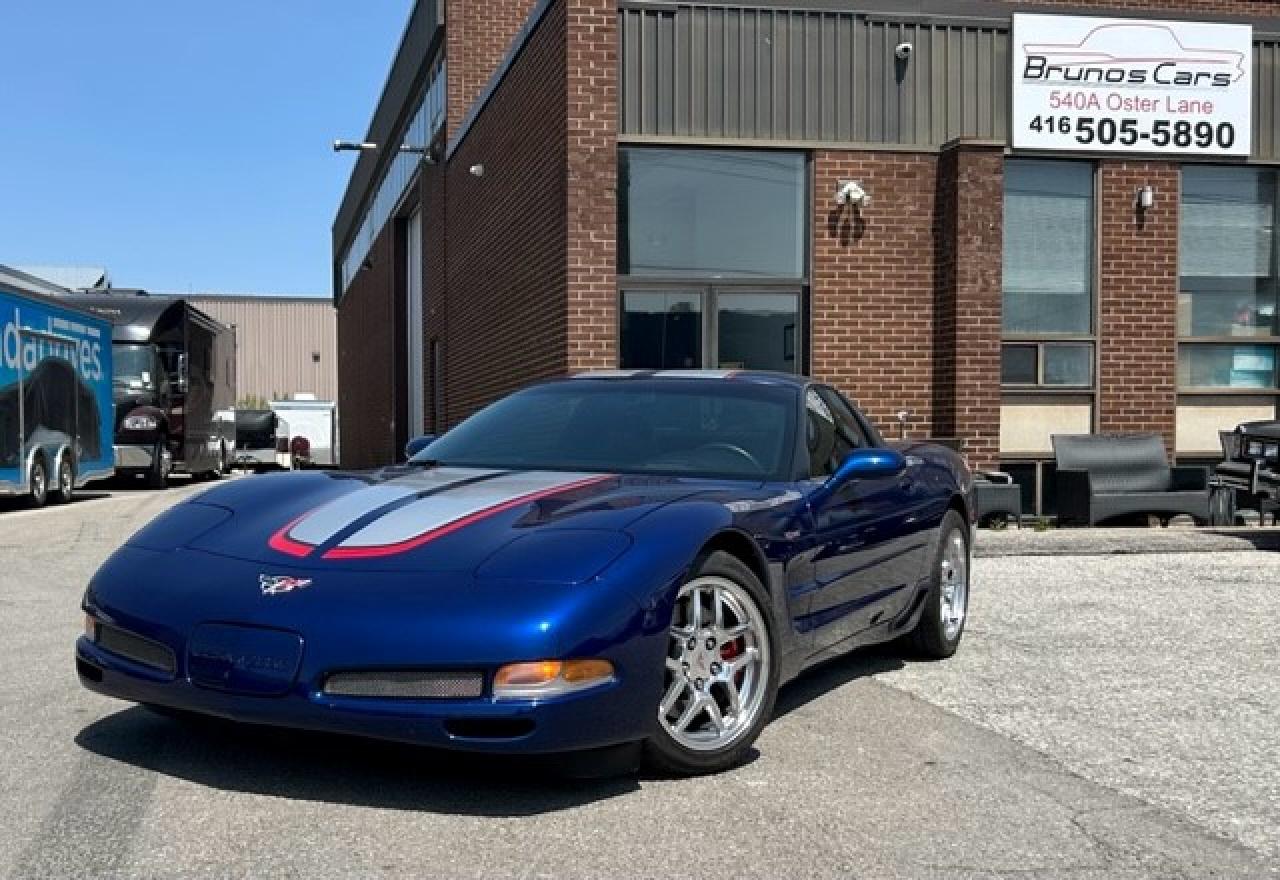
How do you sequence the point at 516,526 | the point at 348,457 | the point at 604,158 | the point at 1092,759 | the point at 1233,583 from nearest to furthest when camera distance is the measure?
the point at 516,526
the point at 1092,759
the point at 1233,583
the point at 604,158
the point at 348,457

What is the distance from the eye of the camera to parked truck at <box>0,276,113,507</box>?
1664 centimetres

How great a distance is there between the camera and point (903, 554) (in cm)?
557

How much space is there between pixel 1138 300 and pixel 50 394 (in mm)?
14849

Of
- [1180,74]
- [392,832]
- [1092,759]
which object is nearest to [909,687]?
[1092,759]

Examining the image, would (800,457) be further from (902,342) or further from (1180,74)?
(1180,74)

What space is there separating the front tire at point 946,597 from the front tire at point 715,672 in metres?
1.94

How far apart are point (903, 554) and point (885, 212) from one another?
23.8 feet

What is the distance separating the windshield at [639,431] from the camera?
4.91m

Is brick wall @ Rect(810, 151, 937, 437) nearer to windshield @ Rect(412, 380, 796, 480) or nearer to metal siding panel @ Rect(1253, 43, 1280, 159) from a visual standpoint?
metal siding panel @ Rect(1253, 43, 1280, 159)

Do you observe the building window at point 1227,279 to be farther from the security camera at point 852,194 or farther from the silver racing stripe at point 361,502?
the silver racing stripe at point 361,502

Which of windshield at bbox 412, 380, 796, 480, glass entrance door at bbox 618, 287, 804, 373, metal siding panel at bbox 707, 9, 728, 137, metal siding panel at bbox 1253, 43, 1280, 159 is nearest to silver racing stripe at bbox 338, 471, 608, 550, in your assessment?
windshield at bbox 412, 380, 796, 480

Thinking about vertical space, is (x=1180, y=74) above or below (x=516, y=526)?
above

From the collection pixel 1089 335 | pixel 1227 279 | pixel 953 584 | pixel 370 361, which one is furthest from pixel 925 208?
pixel 370 361

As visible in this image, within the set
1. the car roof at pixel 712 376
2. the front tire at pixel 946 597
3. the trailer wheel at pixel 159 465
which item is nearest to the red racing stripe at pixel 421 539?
the car roof at pixel 712 376
